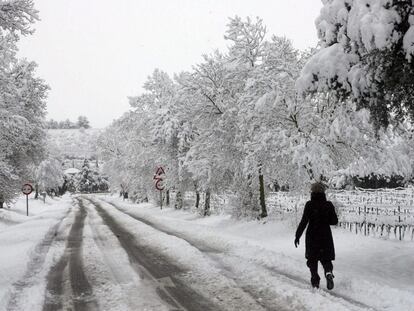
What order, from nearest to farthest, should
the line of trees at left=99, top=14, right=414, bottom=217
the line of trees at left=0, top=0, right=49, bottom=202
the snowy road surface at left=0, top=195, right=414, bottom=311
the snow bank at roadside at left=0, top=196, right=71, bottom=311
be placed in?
1. the snowy road surface at left=0, top=195, right=414, bottom=311
2. the snow bank at roadside at left=0, top=196, right=71, bottom=311
3. the line of trees at left=99, top=14, right=414, bottom=217
4. the line of trees at left=0, top=0, right=49, bottom=202

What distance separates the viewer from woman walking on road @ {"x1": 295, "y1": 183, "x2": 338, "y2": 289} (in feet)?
26.2

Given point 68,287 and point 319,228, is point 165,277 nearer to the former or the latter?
point 68,287

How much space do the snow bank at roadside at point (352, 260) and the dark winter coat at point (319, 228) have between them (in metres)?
0.65

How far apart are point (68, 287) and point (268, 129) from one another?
1008 cm

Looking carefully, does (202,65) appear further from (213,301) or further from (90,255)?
(213,301)

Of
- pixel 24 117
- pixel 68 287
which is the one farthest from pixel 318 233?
pixel 24 117

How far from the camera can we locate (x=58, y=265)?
37.6ft

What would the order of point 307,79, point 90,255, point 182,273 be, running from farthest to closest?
point 90,255, point 182,273, point 307,79

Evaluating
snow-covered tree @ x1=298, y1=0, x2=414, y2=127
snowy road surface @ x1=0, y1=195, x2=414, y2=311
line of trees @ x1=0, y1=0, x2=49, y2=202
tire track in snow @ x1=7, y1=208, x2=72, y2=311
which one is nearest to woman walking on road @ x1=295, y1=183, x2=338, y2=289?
snowy road surface @ x1=0, y1=195, x2=414, y2=311

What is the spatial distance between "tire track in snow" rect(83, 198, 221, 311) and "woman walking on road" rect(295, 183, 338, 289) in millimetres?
2029

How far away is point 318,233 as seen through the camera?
8.10 metres

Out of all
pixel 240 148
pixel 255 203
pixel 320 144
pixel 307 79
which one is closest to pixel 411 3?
pixel 307 79

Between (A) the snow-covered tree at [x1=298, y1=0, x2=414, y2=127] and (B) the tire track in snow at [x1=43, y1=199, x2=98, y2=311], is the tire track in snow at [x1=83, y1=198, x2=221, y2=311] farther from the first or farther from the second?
(A) the snow-covered tree at [x1=298, y1=0, x2=414, y2=127]

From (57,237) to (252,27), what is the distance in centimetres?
1192
